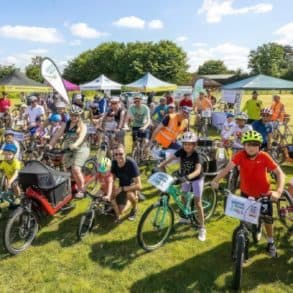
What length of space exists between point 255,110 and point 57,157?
9068 mm

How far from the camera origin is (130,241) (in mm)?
5281

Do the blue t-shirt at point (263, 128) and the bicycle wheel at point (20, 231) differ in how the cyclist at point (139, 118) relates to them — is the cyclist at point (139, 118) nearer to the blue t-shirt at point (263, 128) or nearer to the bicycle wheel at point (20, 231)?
the blue t-shirt at point (263, 128)

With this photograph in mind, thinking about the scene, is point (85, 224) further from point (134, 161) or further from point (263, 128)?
point (263, 128)

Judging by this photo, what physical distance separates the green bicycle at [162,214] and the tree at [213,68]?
125 meters

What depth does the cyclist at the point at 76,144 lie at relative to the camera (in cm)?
615

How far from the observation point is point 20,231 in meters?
4.91

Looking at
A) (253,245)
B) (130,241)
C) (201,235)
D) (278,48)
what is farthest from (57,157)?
(278,48)

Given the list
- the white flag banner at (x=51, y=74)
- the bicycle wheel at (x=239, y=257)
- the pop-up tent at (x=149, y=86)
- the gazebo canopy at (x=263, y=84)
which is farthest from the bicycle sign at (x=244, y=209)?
the pop-up tent at (x=149, y=86)

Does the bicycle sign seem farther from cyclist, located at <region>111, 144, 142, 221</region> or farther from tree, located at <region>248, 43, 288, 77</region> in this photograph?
tree, located at <region>248, 43, 288, 77</region>

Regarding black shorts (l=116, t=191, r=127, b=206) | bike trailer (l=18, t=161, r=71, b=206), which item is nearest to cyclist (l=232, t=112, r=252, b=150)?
black shorts (l=116, t=191, r=127, b=206)

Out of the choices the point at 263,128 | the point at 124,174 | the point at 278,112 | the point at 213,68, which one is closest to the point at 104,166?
the point at 124,174

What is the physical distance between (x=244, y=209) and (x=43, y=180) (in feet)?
9.81

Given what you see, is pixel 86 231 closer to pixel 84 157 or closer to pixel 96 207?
pixel 96 207

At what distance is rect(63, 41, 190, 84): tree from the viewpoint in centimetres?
7250
